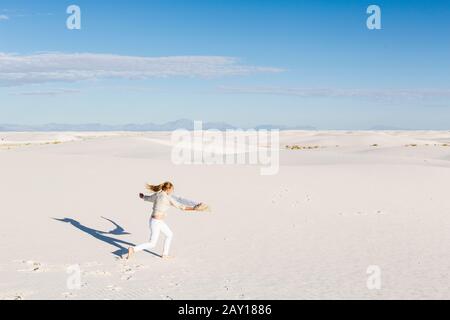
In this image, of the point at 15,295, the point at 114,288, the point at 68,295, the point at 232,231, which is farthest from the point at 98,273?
the point at 232,231

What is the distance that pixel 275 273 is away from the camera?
9.86 m

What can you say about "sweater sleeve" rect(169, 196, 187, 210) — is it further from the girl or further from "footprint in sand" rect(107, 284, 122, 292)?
"footprint in sand" rect(107, 284, 122, 292)

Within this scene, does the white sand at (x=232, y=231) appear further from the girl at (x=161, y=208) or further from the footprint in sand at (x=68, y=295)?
the girl at (x=161, y=208)

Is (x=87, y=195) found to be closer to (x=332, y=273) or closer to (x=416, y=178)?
(x=332, y=273)

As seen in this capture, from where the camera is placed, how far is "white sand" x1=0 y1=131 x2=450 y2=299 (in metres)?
8.98

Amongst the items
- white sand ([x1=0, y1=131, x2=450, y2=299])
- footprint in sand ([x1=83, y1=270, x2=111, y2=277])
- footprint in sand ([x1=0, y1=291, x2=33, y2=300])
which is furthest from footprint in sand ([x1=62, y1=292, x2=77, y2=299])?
footprint in sand ([x1=83, y1=270, x2=111, y2=277])

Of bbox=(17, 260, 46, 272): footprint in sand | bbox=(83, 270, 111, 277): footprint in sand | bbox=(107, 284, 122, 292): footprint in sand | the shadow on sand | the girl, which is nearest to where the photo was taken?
bbox=(107, 284, 122, 292): footprint in sand

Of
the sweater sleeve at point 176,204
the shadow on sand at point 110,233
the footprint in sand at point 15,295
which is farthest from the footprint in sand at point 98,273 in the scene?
the sweater sleeve at point 176,204

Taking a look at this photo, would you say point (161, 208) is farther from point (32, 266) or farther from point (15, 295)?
point (15, 295)

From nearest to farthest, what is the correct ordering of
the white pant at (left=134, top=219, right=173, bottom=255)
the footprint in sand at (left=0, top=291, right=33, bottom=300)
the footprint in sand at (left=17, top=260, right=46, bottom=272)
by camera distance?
1. the footprint in sand at (left=0, top=291, right=33, bottom=300)
2. the footprint in sand at (left=17, top=260, right=46, bottom=272)
3. the white pant at (left=134, top=219, right=173, bottom=255)

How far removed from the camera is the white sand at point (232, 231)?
8.98 m
